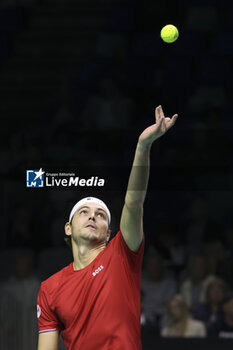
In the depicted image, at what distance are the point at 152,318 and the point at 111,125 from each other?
9.80 feet

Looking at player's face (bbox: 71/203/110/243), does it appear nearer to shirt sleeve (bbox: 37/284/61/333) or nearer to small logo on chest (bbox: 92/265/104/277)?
small logo on chest (bbox: 92/265/104/277)

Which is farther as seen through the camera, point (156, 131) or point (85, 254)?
point (85, 254)

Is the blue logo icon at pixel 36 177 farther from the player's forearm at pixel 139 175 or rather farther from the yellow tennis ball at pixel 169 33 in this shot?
the player's forearm at pixel 139 175

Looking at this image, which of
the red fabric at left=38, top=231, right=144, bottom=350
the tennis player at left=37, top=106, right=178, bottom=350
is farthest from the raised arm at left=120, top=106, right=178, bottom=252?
the red fabric at left=38, top=231, right=144, bottom=350

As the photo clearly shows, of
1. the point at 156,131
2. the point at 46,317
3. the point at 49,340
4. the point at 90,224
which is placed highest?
the point at 156,131

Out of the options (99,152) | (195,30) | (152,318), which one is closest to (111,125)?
(99,152)

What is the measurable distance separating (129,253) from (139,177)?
41 centimetres

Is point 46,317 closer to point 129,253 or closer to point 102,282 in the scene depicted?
point 102,282

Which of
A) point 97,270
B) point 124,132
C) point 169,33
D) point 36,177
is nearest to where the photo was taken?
point 97,270

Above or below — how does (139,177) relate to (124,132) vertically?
below

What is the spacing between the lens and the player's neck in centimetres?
358

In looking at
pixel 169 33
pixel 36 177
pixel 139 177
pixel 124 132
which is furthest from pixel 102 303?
pixel 124 132

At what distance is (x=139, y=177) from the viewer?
10.3 ft

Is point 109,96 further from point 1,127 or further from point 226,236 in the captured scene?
point 226,236
